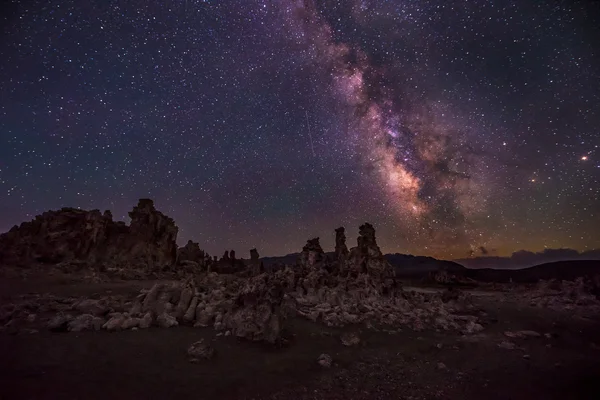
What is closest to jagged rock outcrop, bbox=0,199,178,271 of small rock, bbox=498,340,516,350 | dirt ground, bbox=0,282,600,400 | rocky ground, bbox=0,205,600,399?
rocky ground, bbox=0,205,600,399

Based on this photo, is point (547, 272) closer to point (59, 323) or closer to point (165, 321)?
point (165, 321)

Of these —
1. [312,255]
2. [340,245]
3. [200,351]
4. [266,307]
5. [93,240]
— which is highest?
[93,240]

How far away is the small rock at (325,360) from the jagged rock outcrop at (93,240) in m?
37.1

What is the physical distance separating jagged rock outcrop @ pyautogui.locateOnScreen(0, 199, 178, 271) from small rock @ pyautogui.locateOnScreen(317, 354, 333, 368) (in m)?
37.1

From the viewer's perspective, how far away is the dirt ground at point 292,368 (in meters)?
8.31

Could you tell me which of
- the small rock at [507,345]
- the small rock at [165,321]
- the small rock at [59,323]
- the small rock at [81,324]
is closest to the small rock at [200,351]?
the small rock at [165,321]

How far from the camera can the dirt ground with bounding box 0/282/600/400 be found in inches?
327

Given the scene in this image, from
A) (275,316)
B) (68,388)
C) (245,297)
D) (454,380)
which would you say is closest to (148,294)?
(245,297)

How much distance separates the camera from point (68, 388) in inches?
303

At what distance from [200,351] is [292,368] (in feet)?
11.6

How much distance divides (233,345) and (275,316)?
7.45 feet

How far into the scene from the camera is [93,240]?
40812 mm

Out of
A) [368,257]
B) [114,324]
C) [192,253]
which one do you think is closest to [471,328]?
[368,257]

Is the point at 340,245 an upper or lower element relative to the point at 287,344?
upper
